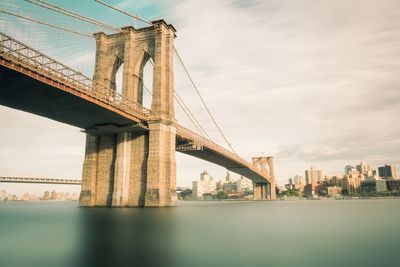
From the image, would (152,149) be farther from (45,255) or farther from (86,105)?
(45,255)

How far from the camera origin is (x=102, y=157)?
43.8 meters

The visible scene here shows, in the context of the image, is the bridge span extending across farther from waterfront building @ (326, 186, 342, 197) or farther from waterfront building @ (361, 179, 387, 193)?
waterfront building @ (361, 179, 387, 193)

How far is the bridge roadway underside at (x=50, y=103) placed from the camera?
85.2 ft

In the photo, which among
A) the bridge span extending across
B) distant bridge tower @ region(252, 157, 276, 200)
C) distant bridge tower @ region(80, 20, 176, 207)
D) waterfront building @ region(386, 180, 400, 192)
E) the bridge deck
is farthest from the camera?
waterfront building @ region(386, 180, 400, 192)

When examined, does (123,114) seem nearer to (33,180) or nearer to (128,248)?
(128,248)

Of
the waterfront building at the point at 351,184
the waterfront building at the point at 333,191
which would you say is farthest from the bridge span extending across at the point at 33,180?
the waterfront building at the point at 351,184

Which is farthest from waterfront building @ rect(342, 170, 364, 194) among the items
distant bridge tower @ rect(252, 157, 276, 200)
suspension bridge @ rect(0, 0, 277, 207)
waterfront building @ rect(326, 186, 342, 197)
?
suspension bridge @ rect(0, 0, 277, 207)

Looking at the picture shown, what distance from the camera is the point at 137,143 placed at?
41375 millimetres

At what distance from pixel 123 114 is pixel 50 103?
751 centimetres

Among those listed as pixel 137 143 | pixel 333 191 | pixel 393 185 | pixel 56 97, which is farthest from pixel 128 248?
pixel 393 185

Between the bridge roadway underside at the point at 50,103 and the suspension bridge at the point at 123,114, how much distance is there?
88 mm

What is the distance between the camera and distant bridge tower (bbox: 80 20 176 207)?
39.2 m

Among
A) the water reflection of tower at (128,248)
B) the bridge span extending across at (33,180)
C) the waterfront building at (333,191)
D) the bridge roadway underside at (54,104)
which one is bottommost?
the waterfront building at (333,191)

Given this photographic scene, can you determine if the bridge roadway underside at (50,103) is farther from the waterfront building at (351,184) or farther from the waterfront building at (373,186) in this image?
the waterfront building at (351,184)
